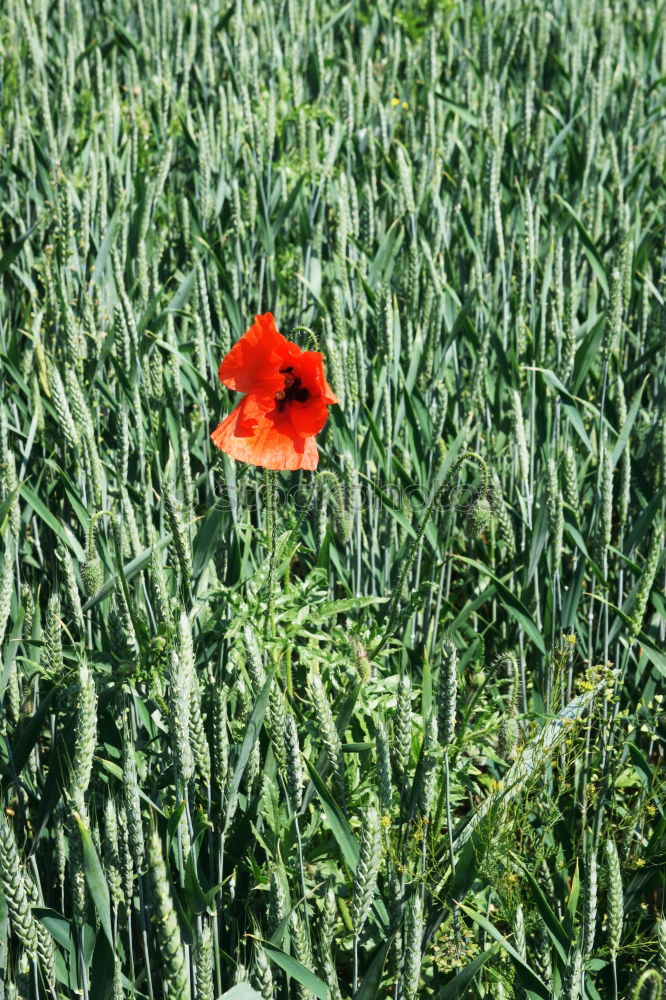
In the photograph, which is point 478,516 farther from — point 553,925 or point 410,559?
→ point 553,925

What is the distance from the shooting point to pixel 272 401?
52.5 inches

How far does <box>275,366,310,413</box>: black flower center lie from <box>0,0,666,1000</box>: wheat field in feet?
0.21

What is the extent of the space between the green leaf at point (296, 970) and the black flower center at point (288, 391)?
67 cm

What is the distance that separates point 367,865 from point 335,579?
85 centimetres

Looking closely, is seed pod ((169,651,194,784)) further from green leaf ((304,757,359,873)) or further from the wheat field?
green leaf ((304,757,359,873))

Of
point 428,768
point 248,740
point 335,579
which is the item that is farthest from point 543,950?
point 335,579

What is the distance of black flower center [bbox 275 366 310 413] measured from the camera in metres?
1.35

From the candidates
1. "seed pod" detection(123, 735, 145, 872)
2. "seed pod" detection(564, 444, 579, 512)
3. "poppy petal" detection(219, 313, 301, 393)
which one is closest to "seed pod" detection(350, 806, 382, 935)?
"seed pod" detection(123, 735, 145, 872)

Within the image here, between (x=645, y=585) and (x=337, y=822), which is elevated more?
(x=645, y=585)

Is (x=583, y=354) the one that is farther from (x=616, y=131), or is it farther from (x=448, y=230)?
(x=616, y=131)

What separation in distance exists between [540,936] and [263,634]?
1.55 feet

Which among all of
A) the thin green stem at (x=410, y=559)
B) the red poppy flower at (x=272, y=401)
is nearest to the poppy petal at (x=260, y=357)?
the red poppy flower at (x=272, y=401)

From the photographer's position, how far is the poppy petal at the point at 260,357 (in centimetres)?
133

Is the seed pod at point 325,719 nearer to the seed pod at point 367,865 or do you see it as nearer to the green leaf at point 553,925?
the seed pod at point 367,865
